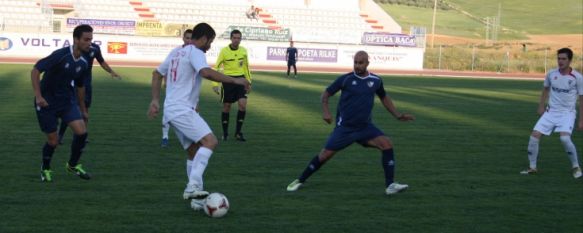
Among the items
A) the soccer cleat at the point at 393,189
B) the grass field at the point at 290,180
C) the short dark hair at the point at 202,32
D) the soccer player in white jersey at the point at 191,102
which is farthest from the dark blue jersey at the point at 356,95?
the short dark hair at the point at 202,32

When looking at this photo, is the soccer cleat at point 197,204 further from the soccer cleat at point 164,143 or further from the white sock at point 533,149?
the white sock at point 533,149

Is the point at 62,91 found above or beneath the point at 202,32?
beneath

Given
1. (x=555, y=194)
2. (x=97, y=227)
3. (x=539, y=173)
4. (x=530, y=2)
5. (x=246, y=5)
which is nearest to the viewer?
(x=97, y=227)

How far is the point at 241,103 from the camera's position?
13688mm

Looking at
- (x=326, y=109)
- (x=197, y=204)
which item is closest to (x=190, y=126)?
(x=197, y=204)

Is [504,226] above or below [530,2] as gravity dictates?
below

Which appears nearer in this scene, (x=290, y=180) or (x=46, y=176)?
(x=46, y=176)

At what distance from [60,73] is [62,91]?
0.82ft

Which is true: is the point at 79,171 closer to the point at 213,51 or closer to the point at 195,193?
the point at 195,193

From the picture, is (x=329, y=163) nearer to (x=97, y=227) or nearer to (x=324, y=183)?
(x=324, y=183)

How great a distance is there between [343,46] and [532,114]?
93.5 feet

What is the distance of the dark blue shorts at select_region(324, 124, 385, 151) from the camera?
9.01m

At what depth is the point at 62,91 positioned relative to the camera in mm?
9133

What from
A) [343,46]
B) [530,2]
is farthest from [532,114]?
[530,2]
